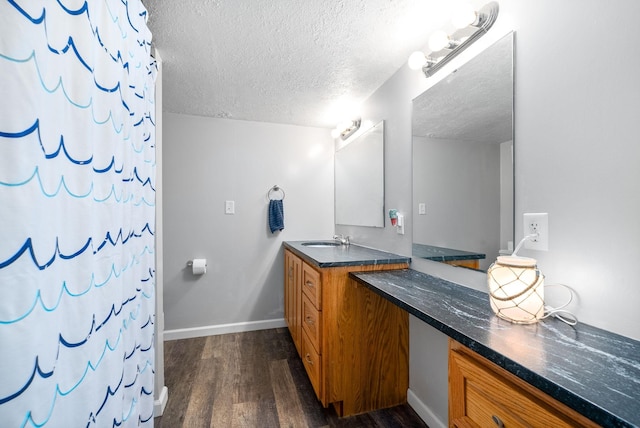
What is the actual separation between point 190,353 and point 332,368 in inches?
55.2

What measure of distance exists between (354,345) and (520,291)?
975 millimetres

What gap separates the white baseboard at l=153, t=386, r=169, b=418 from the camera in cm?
156

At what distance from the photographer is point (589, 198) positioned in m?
0.82

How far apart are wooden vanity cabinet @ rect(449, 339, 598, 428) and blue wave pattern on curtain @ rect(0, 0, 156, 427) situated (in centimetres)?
99

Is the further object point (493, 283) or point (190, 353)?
point (190, 353)

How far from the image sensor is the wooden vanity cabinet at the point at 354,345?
153cm

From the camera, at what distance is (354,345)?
1.56 m

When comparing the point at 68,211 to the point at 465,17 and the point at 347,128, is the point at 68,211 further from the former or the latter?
the point at 347,128

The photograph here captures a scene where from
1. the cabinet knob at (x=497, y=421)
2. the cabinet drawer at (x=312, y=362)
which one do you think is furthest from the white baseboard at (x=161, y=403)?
the cabinet knob at (x=497, y=421)

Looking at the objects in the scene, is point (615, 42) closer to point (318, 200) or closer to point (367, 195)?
point (367, 195)

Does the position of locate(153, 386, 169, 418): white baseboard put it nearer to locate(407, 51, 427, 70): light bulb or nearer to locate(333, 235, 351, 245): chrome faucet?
locate(333, 235, 351, 245): chrome faucet

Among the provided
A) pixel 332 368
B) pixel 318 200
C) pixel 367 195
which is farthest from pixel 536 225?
pixel 318 200

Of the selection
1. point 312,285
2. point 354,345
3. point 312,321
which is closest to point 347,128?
point 312,285

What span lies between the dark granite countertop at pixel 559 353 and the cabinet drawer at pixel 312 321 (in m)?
0.65
